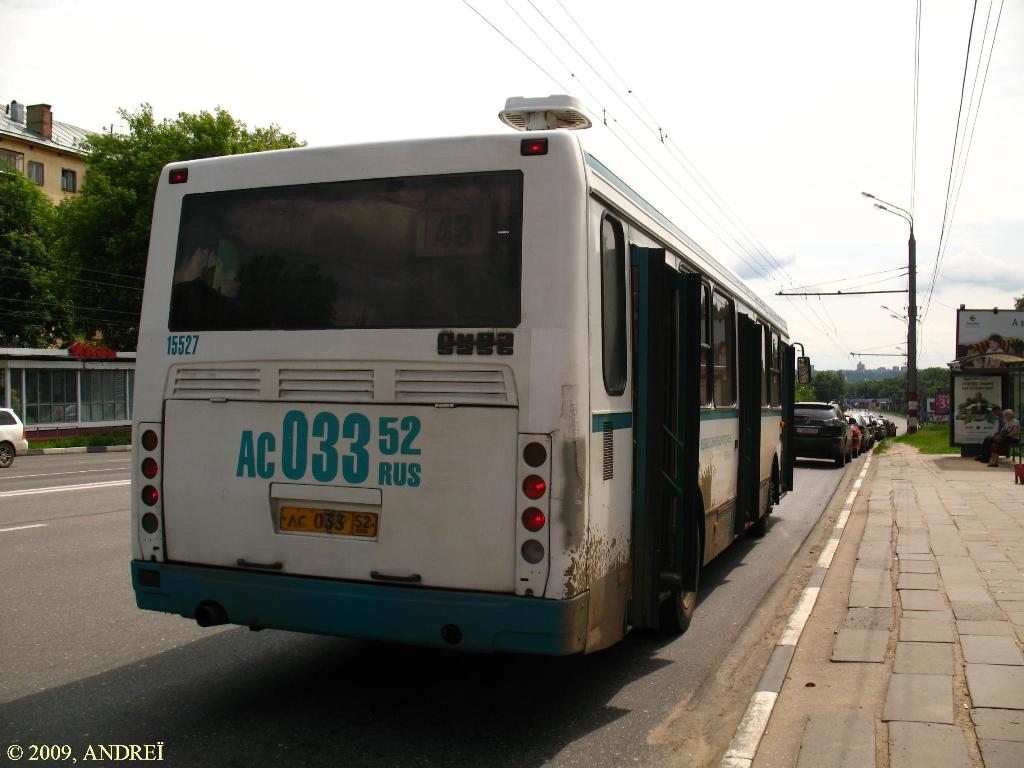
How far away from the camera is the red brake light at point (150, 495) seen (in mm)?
5301

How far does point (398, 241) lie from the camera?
16.2 ft

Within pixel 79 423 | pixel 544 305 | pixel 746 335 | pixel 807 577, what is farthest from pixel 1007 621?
pixel 79 423

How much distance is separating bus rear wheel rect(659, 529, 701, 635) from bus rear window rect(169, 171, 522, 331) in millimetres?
2752

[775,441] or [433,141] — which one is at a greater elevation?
[433,141]

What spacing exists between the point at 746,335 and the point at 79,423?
3459 cm

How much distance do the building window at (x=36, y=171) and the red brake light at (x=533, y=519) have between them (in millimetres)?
72267

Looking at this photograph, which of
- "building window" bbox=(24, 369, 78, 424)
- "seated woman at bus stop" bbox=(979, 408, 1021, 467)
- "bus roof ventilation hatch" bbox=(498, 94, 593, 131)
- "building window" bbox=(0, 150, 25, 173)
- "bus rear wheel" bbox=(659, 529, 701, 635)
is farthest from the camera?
"building window" bbox=(0, 150, 25, 173)

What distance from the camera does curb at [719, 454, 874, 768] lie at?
4.59 m

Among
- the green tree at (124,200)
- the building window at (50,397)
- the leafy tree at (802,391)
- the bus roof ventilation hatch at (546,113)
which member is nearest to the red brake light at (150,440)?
the bus roof ventilation hatch at (546,113)

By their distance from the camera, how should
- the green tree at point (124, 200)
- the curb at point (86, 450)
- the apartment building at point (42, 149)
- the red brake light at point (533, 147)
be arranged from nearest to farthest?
the red brake light at point (533, 147) < the curb at point (86, 450) < the green tree at point (124, 200) < the apartment building at point (42, 149)

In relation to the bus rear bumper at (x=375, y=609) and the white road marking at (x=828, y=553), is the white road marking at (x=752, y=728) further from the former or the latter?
the white road marking at (x=828, y=553)

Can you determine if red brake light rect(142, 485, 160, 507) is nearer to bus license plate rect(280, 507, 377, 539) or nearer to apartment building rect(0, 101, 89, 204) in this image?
bus license plate rect(280, 507, 377, 539)

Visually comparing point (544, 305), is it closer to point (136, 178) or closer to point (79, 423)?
point (79, 423)

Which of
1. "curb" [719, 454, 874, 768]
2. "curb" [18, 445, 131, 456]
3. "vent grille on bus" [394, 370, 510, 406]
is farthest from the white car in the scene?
"vent grille on bus" [394, 370, 510, 406]
